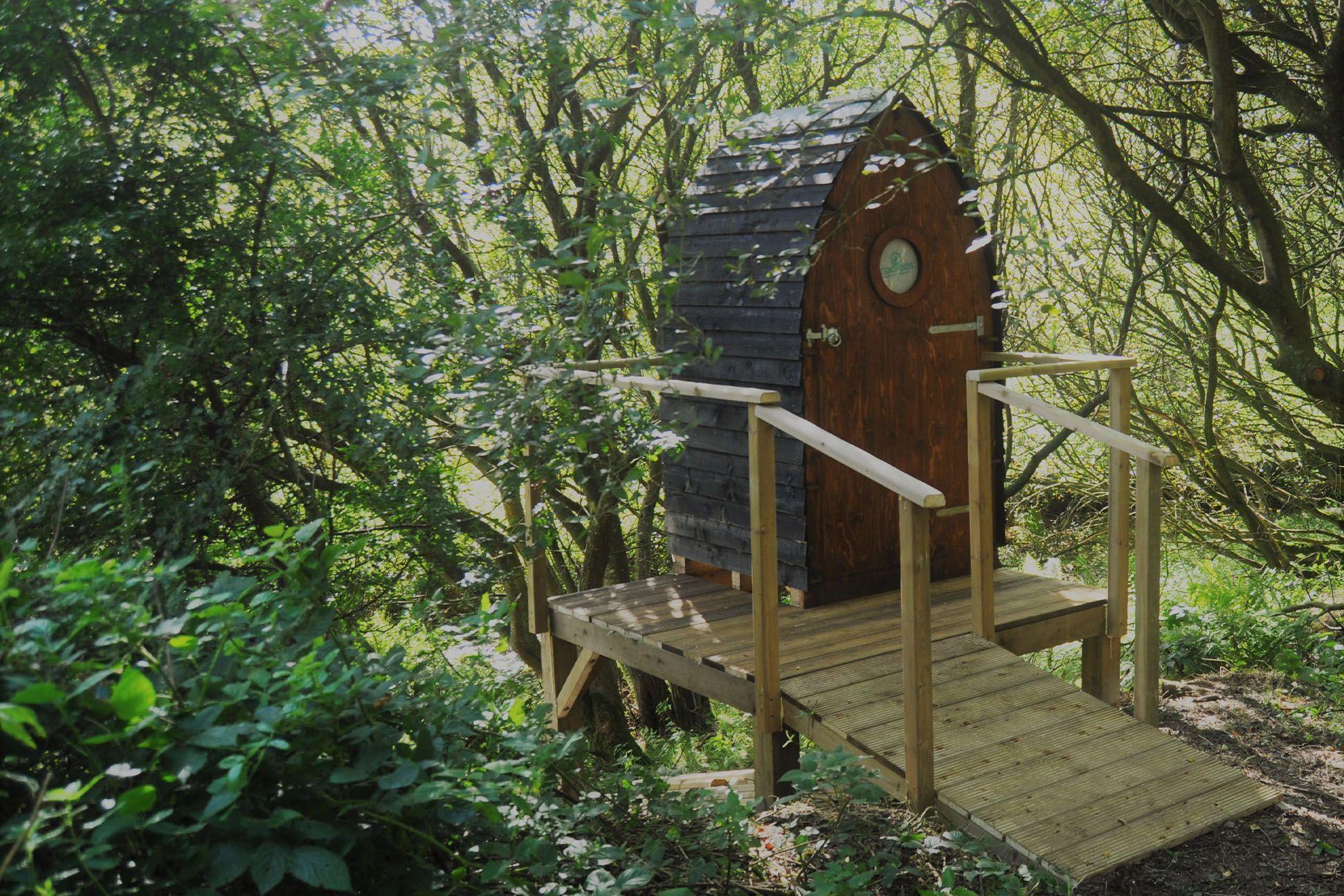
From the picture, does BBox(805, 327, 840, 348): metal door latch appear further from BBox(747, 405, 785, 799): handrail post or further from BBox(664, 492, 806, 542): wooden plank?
BBox(747, 405, 785, 799): handrail post

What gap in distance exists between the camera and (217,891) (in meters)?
1.84

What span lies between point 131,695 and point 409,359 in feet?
5.95

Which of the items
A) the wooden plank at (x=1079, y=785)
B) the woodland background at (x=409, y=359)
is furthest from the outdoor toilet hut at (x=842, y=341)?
the wooden plank at (x=1079, y=785)

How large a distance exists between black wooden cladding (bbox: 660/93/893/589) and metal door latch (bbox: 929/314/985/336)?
0.88 metres

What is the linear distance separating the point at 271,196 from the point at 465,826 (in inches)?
121

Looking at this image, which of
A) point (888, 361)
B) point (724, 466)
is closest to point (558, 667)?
point (724, 466)

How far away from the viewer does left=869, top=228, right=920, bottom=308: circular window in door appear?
17.0 ft

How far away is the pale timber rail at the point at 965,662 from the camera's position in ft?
11.8

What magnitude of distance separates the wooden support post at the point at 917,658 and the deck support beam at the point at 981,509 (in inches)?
40.6

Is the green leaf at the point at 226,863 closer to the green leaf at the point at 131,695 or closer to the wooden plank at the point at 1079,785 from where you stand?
the green leaf at the point at 131,695

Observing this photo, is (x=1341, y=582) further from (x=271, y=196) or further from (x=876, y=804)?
(x=271, y=196)

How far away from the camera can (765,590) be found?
416cm

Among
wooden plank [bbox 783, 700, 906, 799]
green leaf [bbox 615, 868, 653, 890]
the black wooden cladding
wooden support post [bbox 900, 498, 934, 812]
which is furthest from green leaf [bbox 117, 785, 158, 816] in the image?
the black wooden cladding

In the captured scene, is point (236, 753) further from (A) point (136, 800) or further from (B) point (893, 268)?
(B) point (893, 268)
